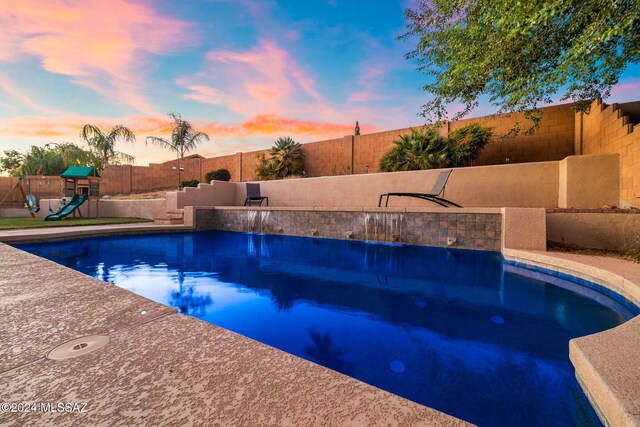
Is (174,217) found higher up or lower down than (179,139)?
lower down

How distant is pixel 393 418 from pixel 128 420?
0.83 metres

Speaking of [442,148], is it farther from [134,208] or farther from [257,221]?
[134,208]

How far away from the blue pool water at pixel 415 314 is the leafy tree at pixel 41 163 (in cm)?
3058

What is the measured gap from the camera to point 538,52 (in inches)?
208

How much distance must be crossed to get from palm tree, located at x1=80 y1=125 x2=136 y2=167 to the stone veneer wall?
67.6 ft

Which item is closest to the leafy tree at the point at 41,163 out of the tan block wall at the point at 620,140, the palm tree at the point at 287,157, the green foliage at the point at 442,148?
the palm tree at the point at 287,157

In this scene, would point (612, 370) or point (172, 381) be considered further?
point (612, 370)

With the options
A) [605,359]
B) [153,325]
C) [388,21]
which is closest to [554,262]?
[605,359]

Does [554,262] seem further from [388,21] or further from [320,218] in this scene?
[388,21]

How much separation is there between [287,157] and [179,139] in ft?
36.6

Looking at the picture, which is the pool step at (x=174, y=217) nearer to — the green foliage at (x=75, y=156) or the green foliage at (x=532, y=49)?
the green foliage at (x=532, y=49)

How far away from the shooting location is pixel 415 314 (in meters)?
2.99

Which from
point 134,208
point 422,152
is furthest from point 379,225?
point 134,208

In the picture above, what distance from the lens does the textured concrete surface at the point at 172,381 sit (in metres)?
0.88
